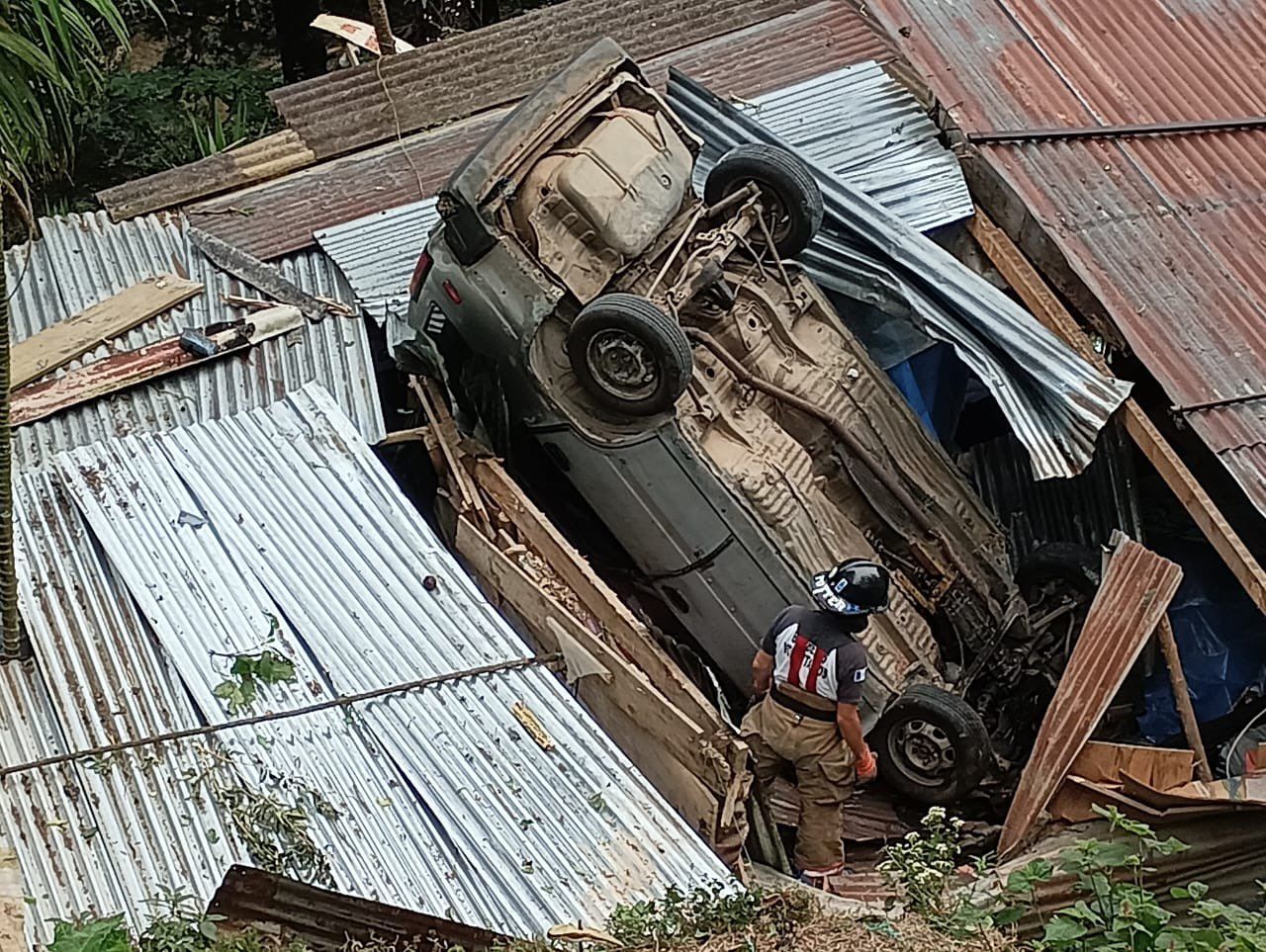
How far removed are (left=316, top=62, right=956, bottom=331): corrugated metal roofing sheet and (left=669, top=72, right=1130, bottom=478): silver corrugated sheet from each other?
1.10ft

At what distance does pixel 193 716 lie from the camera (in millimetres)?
6055

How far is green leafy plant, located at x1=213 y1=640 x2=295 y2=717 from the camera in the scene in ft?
20.1

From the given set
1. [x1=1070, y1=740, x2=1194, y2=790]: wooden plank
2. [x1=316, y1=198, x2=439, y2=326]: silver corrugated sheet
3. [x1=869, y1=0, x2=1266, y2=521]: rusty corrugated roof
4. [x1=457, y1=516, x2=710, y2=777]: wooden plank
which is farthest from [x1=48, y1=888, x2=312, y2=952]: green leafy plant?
[x1=869, y1=0, x2=1266, y2=521]: rusty corrugated roof

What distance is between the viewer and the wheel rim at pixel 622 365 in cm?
702

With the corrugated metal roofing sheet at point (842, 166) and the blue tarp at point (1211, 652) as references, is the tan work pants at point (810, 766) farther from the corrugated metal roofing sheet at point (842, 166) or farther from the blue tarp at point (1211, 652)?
the corrugated metal roofing sheet at point (842, 166)

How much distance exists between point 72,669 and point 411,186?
454cm

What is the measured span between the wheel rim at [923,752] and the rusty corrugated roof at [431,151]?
4.74 m

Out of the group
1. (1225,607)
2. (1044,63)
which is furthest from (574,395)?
(1044,63)

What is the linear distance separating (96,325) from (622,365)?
3.43 metres

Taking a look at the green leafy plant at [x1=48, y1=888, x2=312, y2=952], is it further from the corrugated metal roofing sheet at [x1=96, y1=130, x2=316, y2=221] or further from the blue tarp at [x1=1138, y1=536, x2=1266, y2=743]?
the corrugated metal roofing sheet at [x1=96, y1=130, x2=316, y2=221]

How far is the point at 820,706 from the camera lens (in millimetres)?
6836

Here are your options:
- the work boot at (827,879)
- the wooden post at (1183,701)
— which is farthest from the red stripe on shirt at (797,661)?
the wooden post at (1183,701)

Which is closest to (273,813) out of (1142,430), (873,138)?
(1142,430)

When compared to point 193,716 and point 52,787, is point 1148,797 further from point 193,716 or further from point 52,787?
point 52,787
